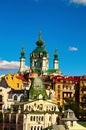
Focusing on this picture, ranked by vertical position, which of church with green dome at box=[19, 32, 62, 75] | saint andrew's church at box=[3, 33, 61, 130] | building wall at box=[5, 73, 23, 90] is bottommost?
saint andrew's church at box=[3, 33, 61, 130]

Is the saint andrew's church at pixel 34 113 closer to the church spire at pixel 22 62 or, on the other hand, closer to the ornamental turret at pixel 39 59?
the ornamental turret at pixel 39 59

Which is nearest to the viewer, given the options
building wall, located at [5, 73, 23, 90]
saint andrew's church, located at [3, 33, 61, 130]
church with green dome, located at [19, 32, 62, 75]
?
saint andrew's church, located at [3, 33, 61, 130]

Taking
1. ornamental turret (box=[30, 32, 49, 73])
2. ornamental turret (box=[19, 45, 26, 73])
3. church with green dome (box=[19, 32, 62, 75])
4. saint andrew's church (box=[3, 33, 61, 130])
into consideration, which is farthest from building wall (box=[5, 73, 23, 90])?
saint andrew's church (box=[3, 33, 61, 130])

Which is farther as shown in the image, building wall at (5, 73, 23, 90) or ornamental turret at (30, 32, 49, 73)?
ornamental turret at (30, 32, 49, 73)

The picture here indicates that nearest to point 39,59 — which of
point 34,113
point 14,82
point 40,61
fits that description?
point 40,61

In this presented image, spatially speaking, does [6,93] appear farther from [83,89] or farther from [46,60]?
[46,60]

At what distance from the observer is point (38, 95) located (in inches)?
3413

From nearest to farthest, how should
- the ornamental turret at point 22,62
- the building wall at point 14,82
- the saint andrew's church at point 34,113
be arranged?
the saint andrew's church at point 34,113 < the building wall at point 14,82 < the ornamental turret at point 22,62

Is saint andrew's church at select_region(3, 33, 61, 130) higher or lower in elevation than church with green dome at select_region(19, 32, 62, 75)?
lower

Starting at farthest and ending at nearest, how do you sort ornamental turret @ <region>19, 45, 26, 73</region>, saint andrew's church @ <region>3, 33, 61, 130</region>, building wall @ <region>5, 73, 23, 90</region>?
ornamental turret @ <region>19, 45, 26, 73</region>, building wall @ <region>5, 73, 23, 90</region>, saint andrew's church @ <region>3, 33, 61, 130</region>

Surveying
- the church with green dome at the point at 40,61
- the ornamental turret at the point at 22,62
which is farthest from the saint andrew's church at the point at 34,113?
the ornamental turret at the point at 22,62

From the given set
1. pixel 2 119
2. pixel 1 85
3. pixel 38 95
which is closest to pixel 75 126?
pixel 38 95

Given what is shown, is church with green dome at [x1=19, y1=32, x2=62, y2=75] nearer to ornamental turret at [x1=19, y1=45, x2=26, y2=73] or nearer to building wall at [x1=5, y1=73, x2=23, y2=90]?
ornamental turret at [x1=19, y1=45, x2=26, y2=73]

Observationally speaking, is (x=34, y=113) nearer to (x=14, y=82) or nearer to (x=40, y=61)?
(x=14, y=82)
